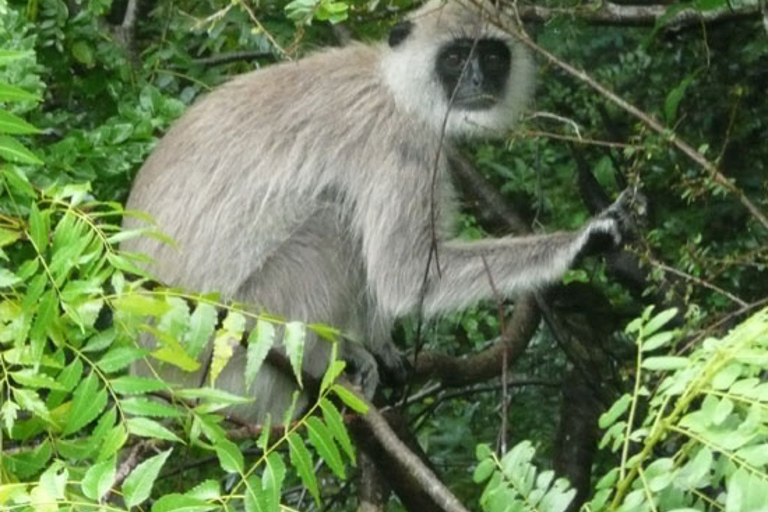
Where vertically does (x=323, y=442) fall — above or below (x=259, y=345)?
below

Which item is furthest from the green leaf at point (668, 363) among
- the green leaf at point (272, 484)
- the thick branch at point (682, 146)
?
the thick branch at point (682, 146)

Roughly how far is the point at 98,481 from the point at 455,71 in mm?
4540

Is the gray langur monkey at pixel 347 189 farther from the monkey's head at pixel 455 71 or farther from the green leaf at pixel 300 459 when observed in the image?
the green leaf at pixel 300 459

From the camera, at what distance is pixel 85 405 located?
13.4 ft

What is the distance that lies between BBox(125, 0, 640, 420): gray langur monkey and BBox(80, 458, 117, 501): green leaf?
3.53 m

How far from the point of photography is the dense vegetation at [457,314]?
11.7 feet

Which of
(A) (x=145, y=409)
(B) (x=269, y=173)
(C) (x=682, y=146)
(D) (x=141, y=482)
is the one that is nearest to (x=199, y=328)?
(A) (x=145, y=409)

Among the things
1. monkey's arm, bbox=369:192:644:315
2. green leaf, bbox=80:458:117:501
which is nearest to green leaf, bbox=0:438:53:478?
green leaf, bbox=80:458:117:501

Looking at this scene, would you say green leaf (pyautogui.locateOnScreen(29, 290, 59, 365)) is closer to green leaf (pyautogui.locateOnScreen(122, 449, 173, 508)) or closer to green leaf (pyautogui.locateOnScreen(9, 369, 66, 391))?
green leaf (pyautogui.locateOnScreen(9, 369, 66, 391))

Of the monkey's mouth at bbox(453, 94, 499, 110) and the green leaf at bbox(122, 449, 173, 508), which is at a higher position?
the green leaf at bbox(122, 449, 173, 508)

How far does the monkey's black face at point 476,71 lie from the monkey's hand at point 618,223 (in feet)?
3.11

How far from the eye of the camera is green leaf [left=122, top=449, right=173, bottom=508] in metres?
3.44

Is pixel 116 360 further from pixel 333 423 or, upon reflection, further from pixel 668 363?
pixel 668 363

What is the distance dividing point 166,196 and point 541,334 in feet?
7.85
